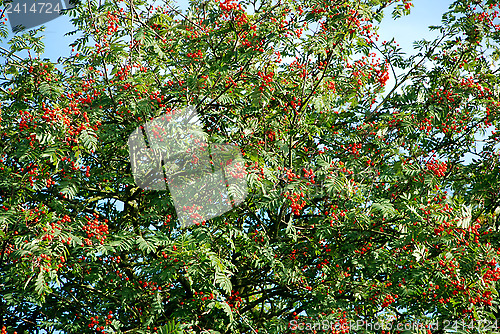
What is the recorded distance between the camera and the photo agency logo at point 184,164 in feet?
22.1

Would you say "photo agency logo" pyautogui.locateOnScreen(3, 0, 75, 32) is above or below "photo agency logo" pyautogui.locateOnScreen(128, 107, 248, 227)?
above

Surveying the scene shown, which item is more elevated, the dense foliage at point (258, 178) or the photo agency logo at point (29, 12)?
the photo agency logo at point (29, 12)

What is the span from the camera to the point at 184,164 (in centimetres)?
732

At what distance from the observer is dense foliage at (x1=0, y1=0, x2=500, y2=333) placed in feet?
19.9

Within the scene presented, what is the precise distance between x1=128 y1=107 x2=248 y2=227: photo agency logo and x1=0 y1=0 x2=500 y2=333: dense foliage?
0.20m

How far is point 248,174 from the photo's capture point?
5.88 metres

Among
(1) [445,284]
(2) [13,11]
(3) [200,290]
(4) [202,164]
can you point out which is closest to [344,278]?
(1) [445,284]

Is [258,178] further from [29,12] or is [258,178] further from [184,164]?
[29,12]

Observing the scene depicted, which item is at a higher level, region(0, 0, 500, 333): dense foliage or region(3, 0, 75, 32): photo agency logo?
region(3, 0, 75, 32): photo agency logo

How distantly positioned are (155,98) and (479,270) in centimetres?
508

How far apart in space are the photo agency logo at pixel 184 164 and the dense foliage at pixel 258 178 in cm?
20

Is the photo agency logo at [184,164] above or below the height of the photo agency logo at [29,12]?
below

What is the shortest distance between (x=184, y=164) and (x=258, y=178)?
1840 millimetres

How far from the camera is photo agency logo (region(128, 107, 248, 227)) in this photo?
6.73m
